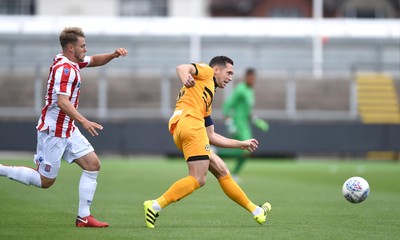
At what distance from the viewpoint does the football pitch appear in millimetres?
10586

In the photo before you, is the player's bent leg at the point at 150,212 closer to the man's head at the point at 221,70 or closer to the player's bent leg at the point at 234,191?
the player's bent leg at the point at 234,191

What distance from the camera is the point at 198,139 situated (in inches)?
432

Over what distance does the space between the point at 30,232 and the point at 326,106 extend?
84.3 feet

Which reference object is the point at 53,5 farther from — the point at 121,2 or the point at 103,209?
the point at 103,209

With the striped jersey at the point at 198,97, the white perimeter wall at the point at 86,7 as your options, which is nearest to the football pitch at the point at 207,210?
the striped jersey at the point at 198,97

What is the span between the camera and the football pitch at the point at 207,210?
10586mm

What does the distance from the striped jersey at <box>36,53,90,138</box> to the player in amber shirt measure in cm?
Answer: 119

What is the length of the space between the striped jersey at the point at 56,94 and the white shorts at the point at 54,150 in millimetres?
72

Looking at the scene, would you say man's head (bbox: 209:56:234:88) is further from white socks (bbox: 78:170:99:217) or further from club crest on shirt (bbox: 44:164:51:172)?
club crest on shirt (bbox: 44:164:51:172)

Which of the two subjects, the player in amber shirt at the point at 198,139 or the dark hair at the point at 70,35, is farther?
the player in amber shirt at the point at 198,139

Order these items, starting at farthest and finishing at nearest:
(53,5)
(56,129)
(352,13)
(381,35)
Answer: (352,13) < (53,5) < (381,35) < (56,129)

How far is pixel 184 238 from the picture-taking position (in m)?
10.1

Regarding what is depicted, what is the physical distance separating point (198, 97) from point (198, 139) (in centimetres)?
55

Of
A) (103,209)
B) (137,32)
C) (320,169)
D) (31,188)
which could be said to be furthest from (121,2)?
(103,209)
